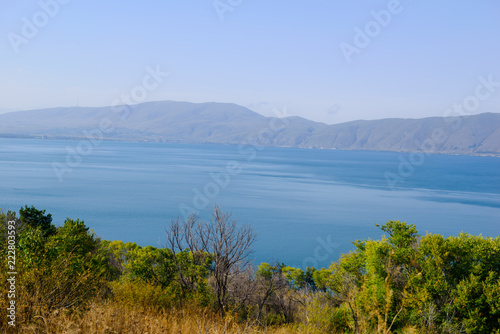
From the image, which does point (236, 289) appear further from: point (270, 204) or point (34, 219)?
point (270, 204)

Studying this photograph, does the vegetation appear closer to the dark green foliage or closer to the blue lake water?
the dark green foliage

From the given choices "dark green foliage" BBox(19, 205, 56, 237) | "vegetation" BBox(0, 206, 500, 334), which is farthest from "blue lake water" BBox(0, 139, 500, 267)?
"vegetation" BBox(0, 206, 500, 334)

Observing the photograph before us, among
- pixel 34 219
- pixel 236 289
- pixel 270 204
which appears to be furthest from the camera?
pixel 270 204

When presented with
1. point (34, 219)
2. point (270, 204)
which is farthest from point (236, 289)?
point (270, 204)

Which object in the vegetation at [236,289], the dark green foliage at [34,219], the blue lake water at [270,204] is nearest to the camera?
the vegetation at [236,289]

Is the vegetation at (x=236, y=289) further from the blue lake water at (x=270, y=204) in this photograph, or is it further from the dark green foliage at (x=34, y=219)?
the blue lake water at (x=270, y=204)

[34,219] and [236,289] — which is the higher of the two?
[34,219]

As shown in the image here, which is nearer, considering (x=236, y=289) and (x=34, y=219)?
(x=236, y=289)

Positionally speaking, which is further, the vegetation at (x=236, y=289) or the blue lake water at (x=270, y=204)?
the blue lake water at (x=270, y=204)

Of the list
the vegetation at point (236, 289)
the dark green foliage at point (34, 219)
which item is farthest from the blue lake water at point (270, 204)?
the vegetation at point (236, 289)

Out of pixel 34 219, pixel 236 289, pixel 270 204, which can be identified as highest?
pixel 34 219

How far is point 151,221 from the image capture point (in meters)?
56.0

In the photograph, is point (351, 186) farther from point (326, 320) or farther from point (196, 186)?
point (326, 320)

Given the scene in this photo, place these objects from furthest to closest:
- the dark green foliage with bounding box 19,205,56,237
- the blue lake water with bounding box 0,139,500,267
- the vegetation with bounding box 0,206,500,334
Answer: the blue lake water with bounding box 0,139,500,267 → the dark green foliage with bounding box 19,205,56,237 → the vegetation with bounding box 0,206,500,334
